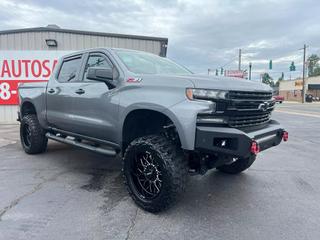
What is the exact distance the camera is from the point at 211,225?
121 inches

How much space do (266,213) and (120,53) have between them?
9.47 ft

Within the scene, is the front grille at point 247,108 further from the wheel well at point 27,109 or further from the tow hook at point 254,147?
the wheel well at point 27,109

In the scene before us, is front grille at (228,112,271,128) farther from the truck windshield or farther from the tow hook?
the truck windshield

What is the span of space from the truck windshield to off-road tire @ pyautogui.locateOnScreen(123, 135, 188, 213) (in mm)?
1049

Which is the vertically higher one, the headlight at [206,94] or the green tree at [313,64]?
the green tree at [313,64]

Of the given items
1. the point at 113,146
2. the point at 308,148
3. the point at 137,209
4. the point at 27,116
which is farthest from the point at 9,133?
the point at 308,148

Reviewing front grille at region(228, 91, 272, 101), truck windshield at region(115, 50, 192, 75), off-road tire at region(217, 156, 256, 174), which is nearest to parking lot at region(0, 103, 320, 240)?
off-road tire at region(217, 156, 256, 174)

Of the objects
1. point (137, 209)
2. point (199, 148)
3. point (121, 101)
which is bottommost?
point (137, 209)

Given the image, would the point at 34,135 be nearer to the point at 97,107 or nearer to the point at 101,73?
the point at 97,107

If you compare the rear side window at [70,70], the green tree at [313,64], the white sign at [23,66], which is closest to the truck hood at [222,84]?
the rear side window at [70,70]

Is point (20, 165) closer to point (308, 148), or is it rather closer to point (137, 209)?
point (137, 209)

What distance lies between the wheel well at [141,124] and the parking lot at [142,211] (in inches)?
33.3

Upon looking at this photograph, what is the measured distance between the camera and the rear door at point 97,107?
3822 millimetres

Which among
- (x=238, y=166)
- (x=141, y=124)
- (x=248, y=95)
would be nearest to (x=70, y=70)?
(x=141, y=124)
